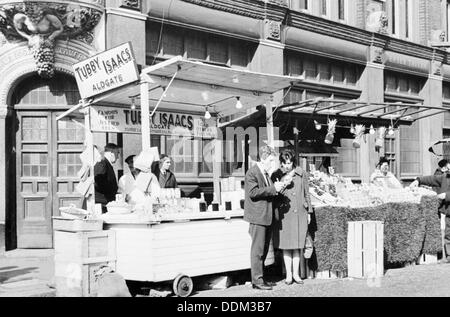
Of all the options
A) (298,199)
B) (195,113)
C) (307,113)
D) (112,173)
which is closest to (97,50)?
(195,113)

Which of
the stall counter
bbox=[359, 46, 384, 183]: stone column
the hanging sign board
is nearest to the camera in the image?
the stall counter

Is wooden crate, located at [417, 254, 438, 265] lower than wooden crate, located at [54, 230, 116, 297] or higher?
lower

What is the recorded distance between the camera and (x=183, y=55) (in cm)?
1518

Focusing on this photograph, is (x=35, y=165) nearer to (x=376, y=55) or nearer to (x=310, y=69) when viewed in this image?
(x=310, y=69)

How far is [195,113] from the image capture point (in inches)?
498

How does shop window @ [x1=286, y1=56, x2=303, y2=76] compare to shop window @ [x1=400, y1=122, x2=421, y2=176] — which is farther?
shop window @ [x1=400, y1=122, x2=421, y2=176]

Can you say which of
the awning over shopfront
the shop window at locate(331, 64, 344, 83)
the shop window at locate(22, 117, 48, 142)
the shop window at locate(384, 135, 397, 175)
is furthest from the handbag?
the shop window at locate(384, 135, 397, 175)

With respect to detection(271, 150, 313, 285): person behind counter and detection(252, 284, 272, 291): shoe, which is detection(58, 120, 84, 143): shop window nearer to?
detection(271, 150, 313, 285): person behind counter

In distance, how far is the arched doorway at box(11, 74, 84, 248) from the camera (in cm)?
1302

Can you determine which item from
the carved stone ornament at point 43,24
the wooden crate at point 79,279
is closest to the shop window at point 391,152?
the carved stone ornament at point 43,24

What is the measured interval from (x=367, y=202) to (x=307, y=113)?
250 cm

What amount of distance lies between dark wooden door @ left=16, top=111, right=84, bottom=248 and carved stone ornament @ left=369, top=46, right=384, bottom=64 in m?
10.5

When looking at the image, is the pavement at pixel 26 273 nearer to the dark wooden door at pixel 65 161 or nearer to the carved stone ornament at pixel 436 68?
the dark wooden door at pixel 65 161

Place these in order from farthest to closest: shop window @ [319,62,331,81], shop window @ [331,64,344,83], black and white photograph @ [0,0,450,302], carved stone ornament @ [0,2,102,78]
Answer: shop window @ [331,64,344,83] → shop window @ [319,62,331,81] → carved stone ornament @ [0,2,102,78] → black and white photograph @ [0,0,450,302]
